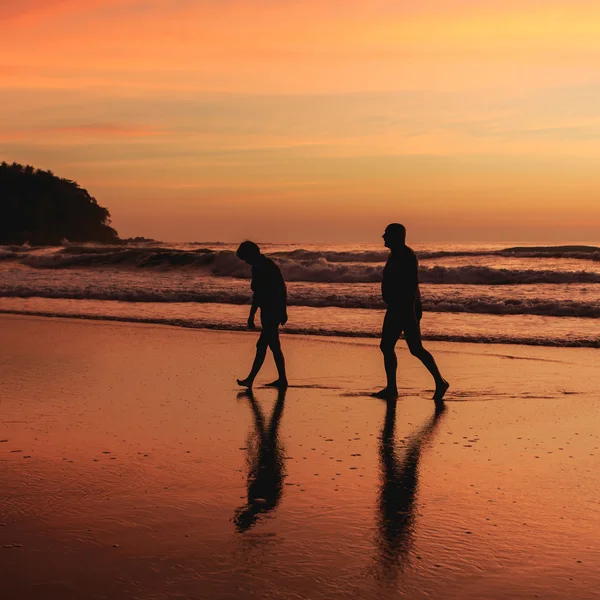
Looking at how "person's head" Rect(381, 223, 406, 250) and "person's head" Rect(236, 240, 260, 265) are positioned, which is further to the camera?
"person's head" Rect(236, 240, 260, 265)

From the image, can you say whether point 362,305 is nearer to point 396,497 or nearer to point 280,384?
point 280,384

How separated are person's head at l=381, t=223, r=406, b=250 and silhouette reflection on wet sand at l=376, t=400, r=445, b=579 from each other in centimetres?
217

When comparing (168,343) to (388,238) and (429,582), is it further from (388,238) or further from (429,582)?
(429,582)

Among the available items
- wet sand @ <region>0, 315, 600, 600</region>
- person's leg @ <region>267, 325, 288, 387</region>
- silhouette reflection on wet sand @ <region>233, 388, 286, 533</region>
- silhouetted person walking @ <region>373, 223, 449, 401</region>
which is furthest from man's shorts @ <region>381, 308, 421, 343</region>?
silhouette reflection on wet sand @ <region>233, 388, 286, 533</region>

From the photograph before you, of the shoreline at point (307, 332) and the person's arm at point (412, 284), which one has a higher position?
the person's arm at point (412, 284)

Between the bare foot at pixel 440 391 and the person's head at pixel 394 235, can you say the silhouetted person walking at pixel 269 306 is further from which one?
the bare foot at pixel 440 391

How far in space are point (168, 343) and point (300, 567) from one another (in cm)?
981

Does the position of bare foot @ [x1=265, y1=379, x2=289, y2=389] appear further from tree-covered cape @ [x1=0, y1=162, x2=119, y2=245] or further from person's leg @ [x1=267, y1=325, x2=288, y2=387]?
tree-covered cape @ [x1=0, y1=162, x2=119, y2=245]

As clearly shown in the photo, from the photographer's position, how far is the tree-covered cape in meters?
112

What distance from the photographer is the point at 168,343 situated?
13797mm

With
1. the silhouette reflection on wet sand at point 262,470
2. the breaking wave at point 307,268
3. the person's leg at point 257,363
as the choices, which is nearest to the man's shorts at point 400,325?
the person's leg at point 257,363

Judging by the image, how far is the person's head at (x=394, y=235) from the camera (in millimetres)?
9445

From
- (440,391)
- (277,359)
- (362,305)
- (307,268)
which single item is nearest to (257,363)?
(277,359)

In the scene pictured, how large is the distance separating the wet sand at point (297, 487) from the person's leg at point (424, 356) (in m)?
0.18
